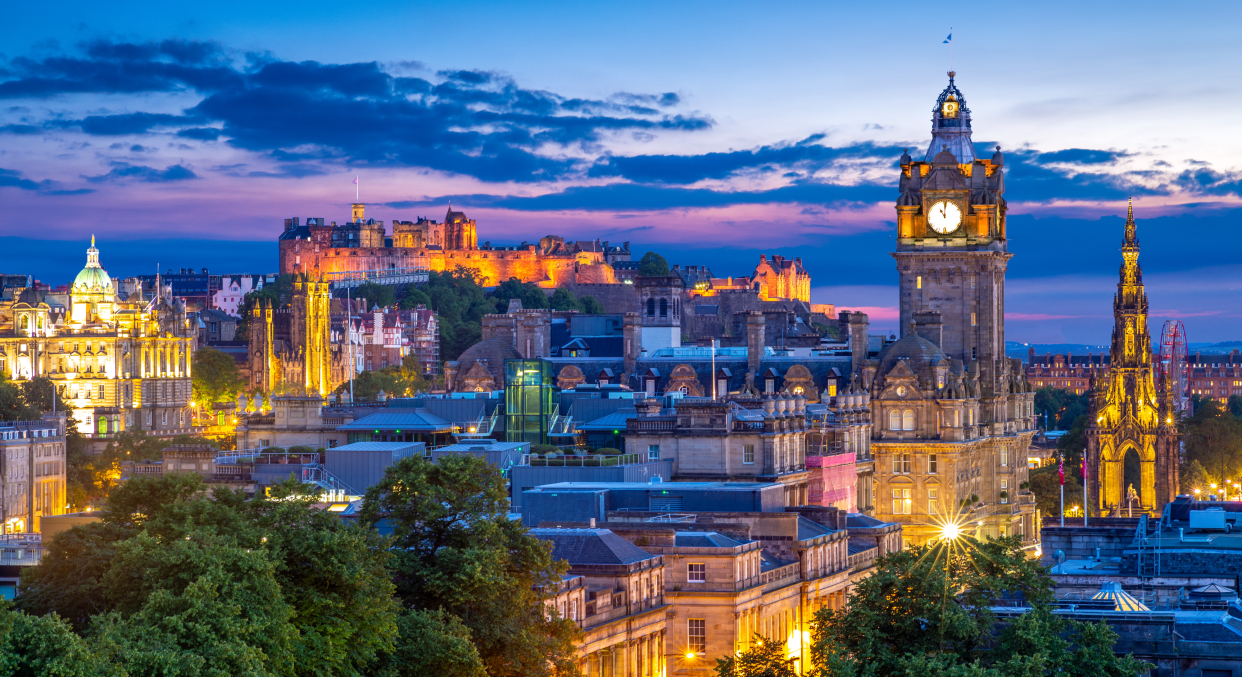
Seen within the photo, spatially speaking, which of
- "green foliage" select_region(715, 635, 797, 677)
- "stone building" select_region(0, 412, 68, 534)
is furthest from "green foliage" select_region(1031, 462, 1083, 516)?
"green foliage" select_region(715, 635, 797, 677)

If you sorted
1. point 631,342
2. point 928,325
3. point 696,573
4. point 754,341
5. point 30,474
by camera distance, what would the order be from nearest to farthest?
1. point 696,573
2. point 928,325
3. point 754,341
4. point 30,474
5. point 631,342

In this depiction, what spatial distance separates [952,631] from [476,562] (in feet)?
50.9

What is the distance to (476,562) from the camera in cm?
6956

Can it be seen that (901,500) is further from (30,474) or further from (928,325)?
(30,474)

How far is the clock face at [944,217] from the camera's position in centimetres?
16012

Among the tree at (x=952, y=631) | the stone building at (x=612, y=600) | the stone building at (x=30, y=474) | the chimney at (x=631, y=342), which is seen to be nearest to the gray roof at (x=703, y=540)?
the stone building at (x=612, y=600)

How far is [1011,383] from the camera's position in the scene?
169000 mm

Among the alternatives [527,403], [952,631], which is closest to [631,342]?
[527,403]

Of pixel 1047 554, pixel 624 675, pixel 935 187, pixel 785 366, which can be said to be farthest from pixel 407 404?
pixel 624 675

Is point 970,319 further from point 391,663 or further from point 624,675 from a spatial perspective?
point 391,663

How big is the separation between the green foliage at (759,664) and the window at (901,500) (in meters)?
74.2

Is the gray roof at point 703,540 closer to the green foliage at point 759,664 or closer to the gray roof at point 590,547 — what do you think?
the gray roof at point 590,547

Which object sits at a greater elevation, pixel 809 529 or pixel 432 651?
pixel 809 529

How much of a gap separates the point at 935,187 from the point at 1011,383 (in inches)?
726
